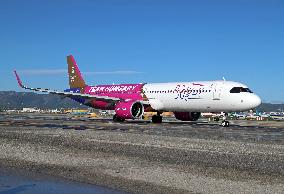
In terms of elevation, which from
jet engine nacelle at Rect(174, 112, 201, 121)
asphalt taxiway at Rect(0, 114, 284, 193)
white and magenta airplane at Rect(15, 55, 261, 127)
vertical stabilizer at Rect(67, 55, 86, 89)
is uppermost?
vertical stabilizer at Rect(67, 55, 86, 89)

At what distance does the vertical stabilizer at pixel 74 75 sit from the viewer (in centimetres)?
5817

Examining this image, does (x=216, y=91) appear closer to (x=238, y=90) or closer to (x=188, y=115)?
(x=238, y=90)

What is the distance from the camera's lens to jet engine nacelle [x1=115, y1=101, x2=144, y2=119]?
42531 millimetres

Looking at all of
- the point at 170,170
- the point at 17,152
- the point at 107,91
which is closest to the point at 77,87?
the point at 107,91

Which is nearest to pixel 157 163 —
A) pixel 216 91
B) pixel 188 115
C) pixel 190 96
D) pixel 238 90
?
pixel 238 90

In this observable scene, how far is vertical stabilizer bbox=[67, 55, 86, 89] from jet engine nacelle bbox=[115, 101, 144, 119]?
1554 cm

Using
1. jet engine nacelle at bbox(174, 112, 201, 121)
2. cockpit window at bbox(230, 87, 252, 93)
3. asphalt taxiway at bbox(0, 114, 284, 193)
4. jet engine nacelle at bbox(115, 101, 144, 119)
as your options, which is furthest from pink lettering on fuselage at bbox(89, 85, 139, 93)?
asphalt taxiway at bbox(0, 114, 284, 193)

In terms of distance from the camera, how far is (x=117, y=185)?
400 inches

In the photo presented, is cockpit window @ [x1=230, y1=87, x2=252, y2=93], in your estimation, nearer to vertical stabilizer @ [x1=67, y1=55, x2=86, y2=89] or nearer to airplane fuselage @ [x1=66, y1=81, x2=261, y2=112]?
airplane fuselage @ [x1=66, y1=81, x2=261, y2=112]

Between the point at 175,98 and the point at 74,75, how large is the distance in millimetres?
21060

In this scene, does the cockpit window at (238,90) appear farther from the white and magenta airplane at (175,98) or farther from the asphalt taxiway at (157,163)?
the asphalt taxiway at (157,163)

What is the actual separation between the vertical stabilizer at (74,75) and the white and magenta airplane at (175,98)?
457 centimetres

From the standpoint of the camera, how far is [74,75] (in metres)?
59.0

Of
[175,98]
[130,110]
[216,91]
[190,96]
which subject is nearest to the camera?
[216,91]
